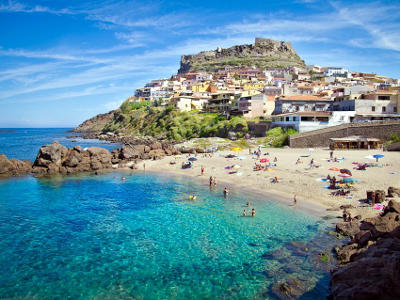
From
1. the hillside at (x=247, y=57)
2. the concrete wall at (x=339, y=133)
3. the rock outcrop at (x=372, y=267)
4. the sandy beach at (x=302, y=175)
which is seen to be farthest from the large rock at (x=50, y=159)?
the hillside at (x=247, y=57)

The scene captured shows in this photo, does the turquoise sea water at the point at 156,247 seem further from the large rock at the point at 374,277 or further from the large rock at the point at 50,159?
the large rock at the point at 50,159

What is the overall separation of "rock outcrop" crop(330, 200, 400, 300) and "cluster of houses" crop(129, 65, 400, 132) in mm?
35529

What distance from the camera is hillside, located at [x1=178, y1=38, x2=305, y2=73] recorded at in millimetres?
150750

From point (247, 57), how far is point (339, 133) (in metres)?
126

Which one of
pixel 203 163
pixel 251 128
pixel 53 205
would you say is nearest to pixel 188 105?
pixel 251 128

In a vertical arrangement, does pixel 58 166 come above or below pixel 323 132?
below

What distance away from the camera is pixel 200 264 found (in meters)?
14.8

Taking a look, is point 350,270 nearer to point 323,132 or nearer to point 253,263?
point 253,263

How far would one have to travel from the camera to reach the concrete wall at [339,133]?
41406 millimetres

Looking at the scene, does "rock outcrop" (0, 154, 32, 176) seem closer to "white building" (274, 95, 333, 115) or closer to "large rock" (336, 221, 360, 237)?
"large rock" (336, 221, 360, 237)

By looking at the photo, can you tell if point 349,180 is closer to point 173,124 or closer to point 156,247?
point 156,247

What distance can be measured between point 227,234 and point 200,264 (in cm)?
394

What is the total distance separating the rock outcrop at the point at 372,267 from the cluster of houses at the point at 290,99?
35.5 meters

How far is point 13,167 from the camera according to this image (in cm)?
3788
